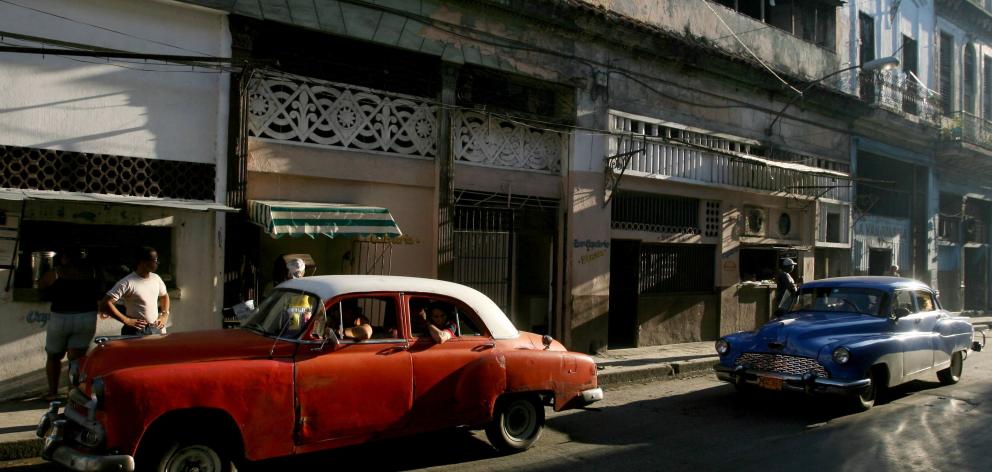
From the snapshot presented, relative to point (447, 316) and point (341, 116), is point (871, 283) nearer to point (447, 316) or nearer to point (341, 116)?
point (447, 316)

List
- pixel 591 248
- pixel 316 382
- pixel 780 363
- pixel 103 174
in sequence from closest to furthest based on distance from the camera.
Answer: pixel 316 382 < pixel 780 363 < pixel 103 174 < pixel 591 248

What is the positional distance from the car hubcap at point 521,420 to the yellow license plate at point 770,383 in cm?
292

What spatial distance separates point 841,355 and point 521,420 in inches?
144

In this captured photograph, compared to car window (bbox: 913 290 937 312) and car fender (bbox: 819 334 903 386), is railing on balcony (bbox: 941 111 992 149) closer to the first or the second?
car window (bbox: 913 290 937 312)

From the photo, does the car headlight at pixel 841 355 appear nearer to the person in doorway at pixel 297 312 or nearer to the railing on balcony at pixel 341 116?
the person in doorway at pixel 297 312

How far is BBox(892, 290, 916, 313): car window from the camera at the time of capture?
29.3 feet

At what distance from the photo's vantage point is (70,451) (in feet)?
15.2

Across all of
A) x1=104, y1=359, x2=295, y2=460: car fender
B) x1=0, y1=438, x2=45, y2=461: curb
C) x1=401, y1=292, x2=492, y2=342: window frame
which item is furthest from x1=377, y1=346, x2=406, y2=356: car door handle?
x1=0, y1=438, x2=45, y2=461: curb

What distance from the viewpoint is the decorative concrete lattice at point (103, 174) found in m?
7.69

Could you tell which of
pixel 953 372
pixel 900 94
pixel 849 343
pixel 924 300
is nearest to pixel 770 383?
pixel 849 343

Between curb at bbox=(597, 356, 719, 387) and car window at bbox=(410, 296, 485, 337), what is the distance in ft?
13.7

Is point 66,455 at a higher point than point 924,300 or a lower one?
lower

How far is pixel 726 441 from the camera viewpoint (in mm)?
6879

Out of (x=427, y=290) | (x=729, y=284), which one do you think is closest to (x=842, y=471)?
(x=427, y=290)
